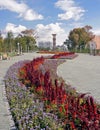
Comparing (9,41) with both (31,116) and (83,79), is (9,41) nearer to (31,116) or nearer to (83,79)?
(83,79)

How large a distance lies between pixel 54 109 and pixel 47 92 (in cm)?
85

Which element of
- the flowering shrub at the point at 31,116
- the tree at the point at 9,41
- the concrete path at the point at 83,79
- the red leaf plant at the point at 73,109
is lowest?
the concrete path at the point at 83,79

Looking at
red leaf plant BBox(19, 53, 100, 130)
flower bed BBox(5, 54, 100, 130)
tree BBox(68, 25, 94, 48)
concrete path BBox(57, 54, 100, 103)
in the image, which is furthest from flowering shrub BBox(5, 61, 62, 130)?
tree BBox(68, 25, 94, 48)

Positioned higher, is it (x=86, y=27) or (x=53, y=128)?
(x=86, y=27)

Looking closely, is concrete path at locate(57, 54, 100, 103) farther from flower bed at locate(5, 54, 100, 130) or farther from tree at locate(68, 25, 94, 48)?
tree at locate(68, 25, 94, 48)

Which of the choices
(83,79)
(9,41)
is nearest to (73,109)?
(83,79)

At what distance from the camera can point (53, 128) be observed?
4410mm

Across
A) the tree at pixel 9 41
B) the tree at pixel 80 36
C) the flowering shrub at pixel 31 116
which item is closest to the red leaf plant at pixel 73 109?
the flowering shrub at pixel 31 116

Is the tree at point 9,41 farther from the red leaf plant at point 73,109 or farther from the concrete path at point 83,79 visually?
the red leaf plant at point 73,109

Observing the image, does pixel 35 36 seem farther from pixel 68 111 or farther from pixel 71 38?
pixel 68 111

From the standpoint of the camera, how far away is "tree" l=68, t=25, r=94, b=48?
78.1 meters

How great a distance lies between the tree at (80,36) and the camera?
78125 millimetres

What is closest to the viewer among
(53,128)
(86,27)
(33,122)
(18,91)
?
(53,128)

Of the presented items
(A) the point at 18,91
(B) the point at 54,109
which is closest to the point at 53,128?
(B) the point at 54,109
